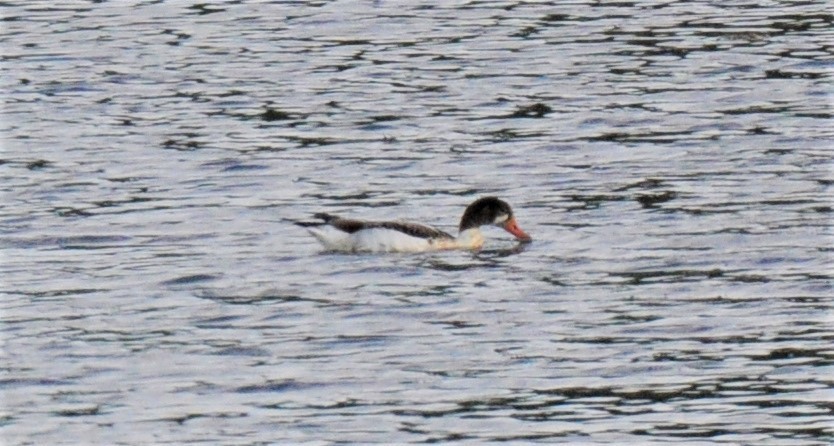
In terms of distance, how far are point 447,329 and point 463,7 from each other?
56.4 ft

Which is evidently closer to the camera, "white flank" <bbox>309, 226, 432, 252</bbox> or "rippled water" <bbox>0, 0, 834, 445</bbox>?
"rippled water" <bbox>0, 0, 834, 445</bbox>

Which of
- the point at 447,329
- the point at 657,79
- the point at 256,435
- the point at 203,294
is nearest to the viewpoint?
the point at 256,435

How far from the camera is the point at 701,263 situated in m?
17.5

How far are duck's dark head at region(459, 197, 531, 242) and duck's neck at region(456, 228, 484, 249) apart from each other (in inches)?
1.6

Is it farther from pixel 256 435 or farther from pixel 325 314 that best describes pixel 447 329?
pixel 256 435

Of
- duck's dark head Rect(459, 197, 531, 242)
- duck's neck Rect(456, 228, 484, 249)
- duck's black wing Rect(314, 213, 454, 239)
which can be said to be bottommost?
duck's neck Rect(456, 228, 484, 249)

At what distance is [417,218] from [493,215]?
1.32 meters

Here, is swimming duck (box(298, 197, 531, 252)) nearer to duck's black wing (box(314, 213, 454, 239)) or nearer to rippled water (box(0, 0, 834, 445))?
duck's black wing (box(314, 213, 454, 239))

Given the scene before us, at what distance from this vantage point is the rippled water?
43.7 feet

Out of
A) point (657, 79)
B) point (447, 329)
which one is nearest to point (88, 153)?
point (657, 79)

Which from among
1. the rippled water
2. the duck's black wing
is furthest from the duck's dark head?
the duck's black wing

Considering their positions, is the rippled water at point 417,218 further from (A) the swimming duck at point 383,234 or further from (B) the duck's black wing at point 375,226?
(B) the duck's black wing at point 375,226

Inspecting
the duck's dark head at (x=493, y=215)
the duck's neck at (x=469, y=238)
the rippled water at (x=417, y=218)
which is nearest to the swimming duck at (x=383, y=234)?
the duck's dark head at (x=493, y=215)

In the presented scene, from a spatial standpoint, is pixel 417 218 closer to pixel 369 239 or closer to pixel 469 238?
pixel 469 238
